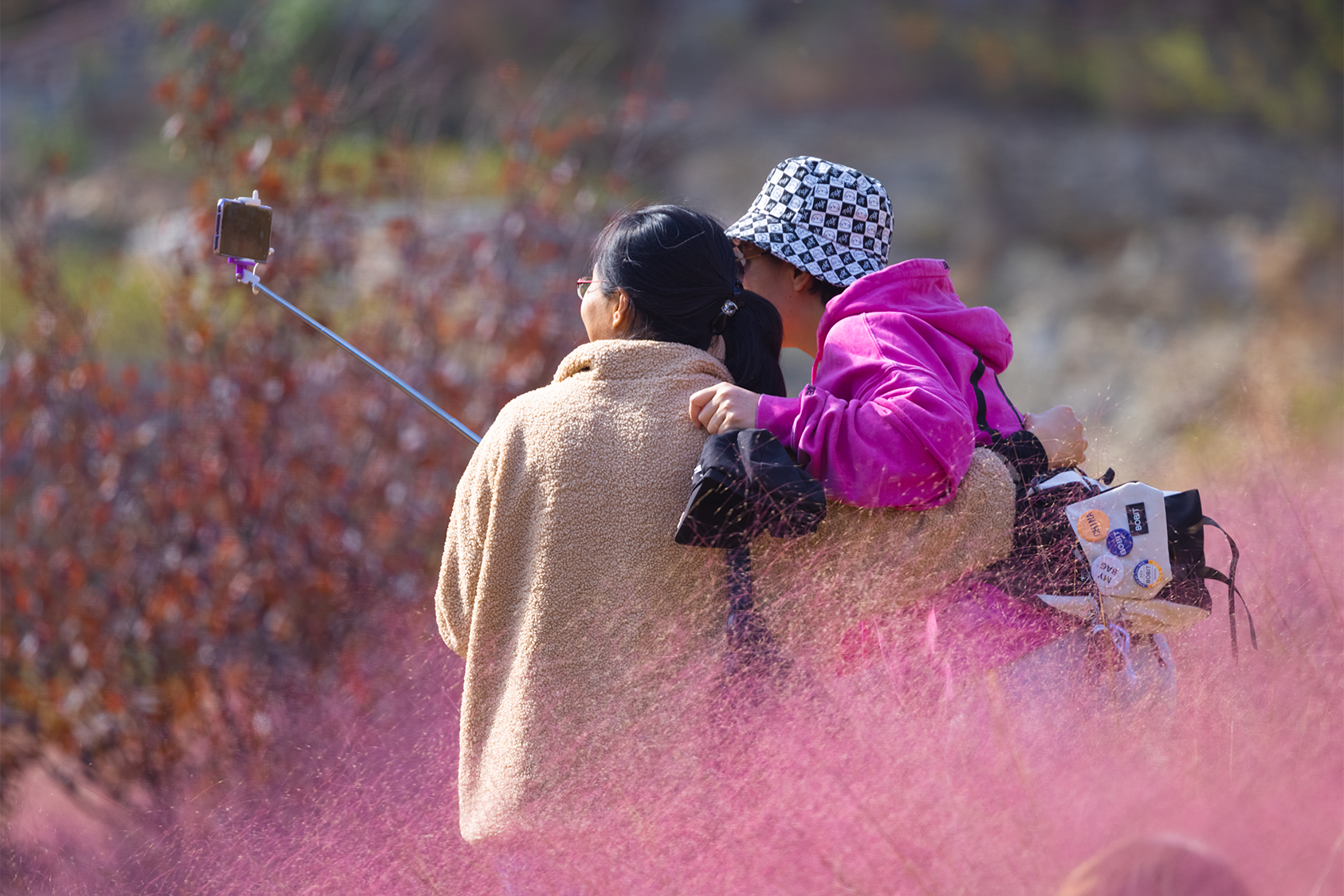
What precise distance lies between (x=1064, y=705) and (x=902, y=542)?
1.12ft

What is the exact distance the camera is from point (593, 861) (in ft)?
5.90

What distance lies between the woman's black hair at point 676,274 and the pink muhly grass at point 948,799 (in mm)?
432

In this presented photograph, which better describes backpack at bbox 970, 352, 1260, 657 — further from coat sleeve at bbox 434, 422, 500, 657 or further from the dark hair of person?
coat sleeve at bbox 434, 422, 500, 657

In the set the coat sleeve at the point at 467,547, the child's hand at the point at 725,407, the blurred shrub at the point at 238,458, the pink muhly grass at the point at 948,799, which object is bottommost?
the blurred shrub at the point at 238,458

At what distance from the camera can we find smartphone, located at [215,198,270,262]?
2240mm

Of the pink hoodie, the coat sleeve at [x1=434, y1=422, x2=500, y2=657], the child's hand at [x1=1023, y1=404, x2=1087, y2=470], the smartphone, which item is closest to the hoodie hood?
the pink hoodie

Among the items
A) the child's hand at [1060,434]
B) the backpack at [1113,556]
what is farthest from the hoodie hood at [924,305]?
the backpack at [1113,556]

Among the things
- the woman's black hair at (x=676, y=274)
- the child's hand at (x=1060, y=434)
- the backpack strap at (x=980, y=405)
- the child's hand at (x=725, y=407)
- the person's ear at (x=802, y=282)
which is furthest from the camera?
the person's ear at (x=802, y=282)

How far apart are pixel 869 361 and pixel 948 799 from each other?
618mm

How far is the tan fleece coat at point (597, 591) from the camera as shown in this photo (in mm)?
1752

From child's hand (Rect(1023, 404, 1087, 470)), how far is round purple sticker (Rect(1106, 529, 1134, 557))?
23 centimetres

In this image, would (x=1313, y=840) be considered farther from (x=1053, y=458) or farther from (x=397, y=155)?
(x=397, y=155)

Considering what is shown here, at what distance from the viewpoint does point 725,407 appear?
5.75 feet

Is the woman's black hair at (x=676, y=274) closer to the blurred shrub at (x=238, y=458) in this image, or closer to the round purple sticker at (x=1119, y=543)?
the round purple sticker at (x=1119, y=543)
